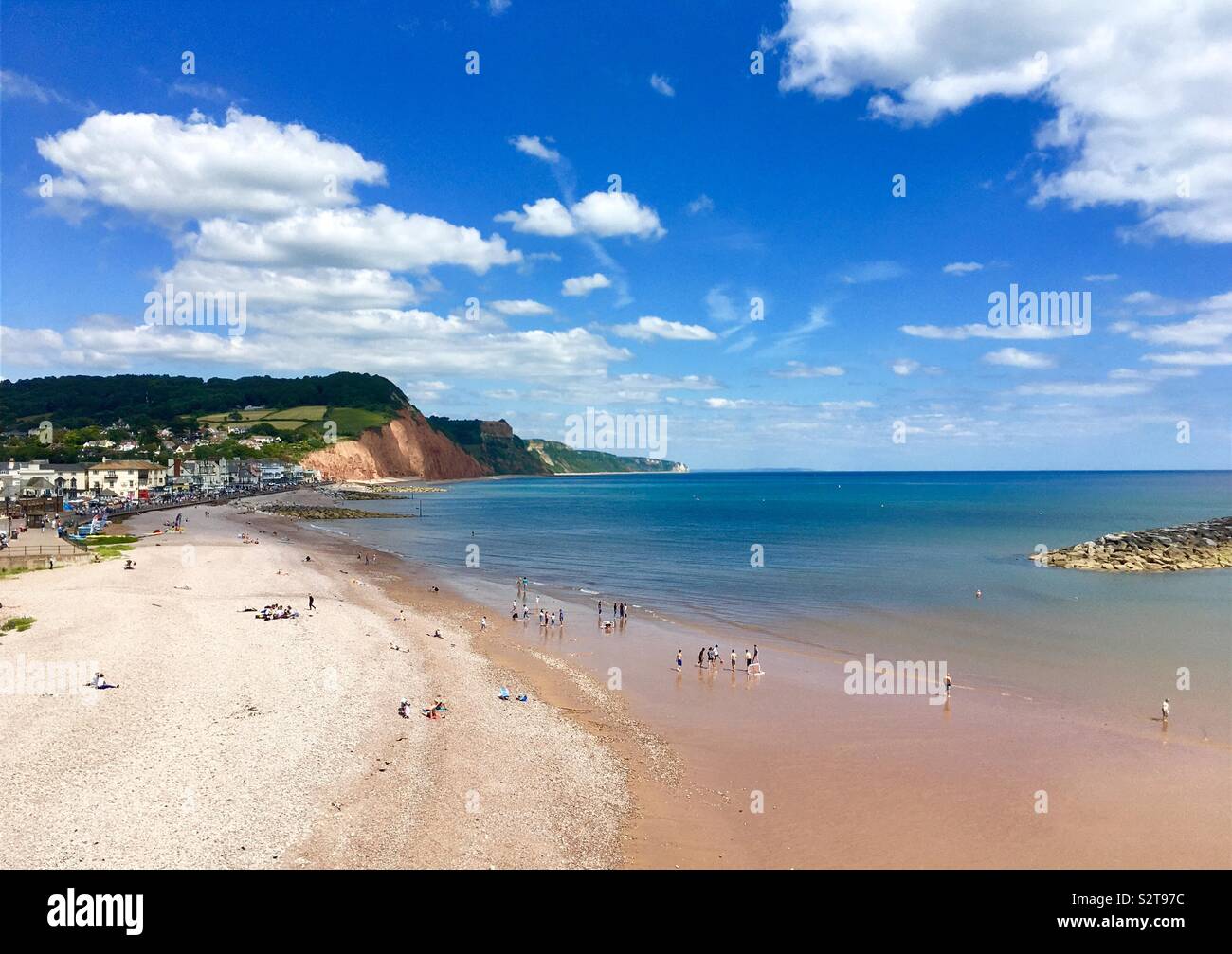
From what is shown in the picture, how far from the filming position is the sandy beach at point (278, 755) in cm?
1198

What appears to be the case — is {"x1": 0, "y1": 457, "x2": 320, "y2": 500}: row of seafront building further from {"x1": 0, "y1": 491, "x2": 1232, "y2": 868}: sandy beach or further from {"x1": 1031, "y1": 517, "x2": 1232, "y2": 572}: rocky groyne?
{"x1": 1031, "y1": 517, "x2": 1232, "y2": 572}: rocky groyne

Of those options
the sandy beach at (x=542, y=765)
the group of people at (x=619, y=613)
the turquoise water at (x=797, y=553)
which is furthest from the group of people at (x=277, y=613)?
the turquoise water at (x=797, y=553)

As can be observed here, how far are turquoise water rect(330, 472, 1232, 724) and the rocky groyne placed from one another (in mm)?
2532

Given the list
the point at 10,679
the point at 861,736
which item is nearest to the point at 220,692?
the point at 10,679

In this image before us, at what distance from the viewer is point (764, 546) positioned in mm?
64438

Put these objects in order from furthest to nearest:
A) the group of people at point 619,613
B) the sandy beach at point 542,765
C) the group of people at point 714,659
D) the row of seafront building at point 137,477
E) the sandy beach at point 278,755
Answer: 1. the row of seafront building at point 137,477
2. the group of people at point 619,613
3. the group of people at point 714,659
4. the sandy beach at point 542,765
5. the sandy beach at point 278,755

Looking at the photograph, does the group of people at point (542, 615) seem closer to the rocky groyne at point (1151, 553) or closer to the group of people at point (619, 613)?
the group of people at point (619, 613)

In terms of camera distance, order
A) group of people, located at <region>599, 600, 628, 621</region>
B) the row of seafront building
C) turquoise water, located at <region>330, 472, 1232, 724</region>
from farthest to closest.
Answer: the row of seafront building → group of people, located at <region>599, 600, 628, 621</region> → turquoise water, located at <region>330, 472, 1232, 724</region>

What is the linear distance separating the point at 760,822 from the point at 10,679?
20.1 m

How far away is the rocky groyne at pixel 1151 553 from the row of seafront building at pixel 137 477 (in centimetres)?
9911

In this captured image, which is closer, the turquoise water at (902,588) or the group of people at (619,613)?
the turquoise water at (902,588)

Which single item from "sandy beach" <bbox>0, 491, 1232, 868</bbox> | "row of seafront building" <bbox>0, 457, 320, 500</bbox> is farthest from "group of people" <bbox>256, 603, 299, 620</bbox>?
"row of seafront building" <bbox>0, 457, 320, 500</bbox>

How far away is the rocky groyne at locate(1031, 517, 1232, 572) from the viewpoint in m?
51.1
